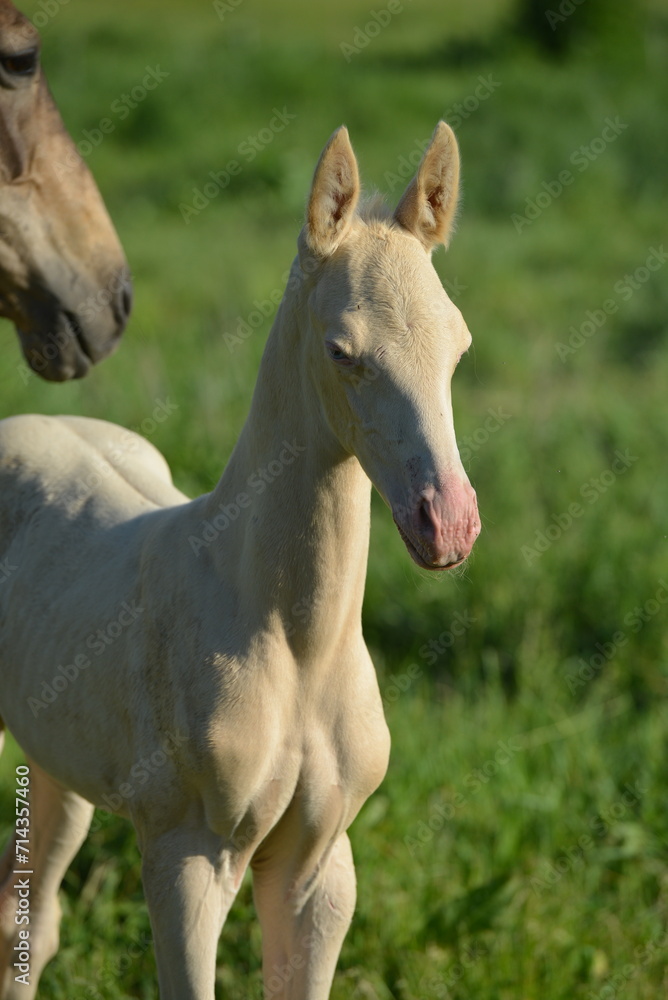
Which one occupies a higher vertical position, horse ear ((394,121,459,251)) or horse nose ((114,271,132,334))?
horse ear ((394,121,459,251))

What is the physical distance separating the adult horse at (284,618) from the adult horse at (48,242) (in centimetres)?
66

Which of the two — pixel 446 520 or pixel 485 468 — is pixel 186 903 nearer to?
pixel 446 520

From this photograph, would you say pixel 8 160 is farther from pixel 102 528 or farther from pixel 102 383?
pixel 102 383

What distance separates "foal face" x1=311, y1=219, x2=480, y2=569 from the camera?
202 centimetres

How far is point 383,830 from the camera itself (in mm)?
3986
